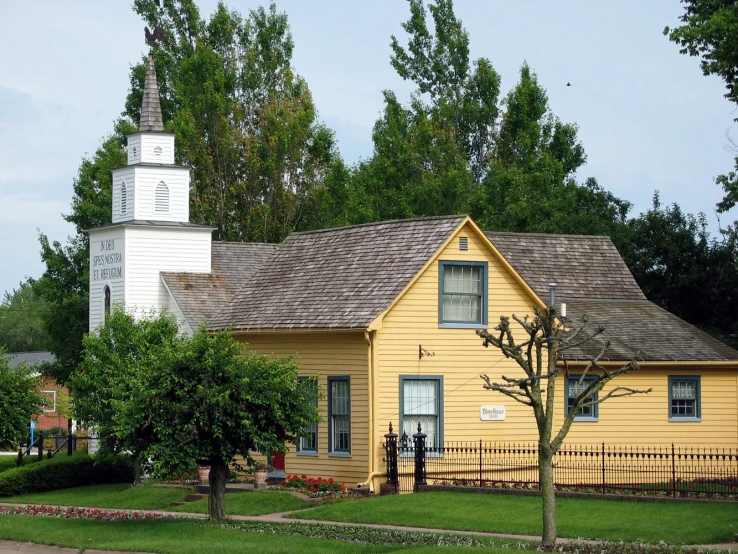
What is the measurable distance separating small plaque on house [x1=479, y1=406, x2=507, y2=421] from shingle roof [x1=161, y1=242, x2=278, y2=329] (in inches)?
385

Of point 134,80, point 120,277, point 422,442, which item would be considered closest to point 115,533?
point 422,442

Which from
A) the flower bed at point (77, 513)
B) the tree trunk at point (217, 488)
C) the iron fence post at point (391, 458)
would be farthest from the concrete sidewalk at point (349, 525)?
the iron fence post at point (391, 458)

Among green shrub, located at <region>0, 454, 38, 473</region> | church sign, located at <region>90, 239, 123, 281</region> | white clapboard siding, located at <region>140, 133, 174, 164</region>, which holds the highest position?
white clapboard siding, located at <region>140, 133, 174, 164</region>

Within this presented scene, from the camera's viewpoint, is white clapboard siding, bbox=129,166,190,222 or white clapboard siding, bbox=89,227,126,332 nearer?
white clapboard siding, bbox=89,227,126,332

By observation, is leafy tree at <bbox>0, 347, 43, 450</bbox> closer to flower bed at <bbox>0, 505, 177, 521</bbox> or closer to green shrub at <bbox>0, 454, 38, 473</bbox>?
green shrub at <bbox>0, 454, 38, 473</bbox>

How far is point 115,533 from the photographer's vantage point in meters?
22.8

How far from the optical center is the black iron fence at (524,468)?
91.6ft

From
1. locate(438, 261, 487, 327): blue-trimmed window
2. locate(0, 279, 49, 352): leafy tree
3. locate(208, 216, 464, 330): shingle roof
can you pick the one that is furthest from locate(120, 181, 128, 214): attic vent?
locate(0, 279, 49, 352): leafy tree

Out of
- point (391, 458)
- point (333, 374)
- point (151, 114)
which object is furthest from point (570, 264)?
point (151, 114)

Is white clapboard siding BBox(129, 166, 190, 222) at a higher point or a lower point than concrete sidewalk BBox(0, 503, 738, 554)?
higher

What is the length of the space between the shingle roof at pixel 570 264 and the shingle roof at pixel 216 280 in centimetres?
843

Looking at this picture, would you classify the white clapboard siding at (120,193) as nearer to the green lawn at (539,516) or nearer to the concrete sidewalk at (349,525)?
the concrete sidewalk at (349,525)

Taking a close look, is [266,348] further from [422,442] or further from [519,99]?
[519,99]

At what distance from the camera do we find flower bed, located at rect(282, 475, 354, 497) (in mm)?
29516
